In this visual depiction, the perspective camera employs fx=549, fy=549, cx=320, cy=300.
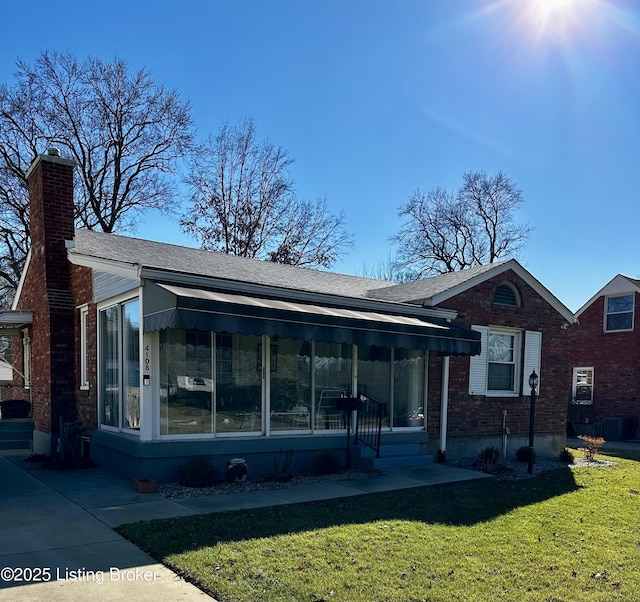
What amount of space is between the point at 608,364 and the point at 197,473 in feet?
62.0

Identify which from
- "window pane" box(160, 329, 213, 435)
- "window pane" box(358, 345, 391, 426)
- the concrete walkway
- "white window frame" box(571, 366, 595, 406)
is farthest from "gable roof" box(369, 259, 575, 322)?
"white window frame" box(571, 366, 595, 406)

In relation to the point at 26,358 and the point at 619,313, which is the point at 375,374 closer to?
the point at 26,358

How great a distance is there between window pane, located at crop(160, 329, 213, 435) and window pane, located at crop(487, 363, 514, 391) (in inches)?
260

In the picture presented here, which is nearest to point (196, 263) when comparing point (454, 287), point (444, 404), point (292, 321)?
point (292, 321)

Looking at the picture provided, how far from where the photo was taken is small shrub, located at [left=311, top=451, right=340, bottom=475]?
30.9ft

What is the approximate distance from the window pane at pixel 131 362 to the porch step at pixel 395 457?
4032mm

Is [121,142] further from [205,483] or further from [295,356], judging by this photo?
[205,483]

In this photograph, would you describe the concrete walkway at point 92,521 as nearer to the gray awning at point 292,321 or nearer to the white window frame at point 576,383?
the gray awning at point 292,321

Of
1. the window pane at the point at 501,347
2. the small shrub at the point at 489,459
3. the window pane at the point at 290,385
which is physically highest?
the window pane at the point at 501,347

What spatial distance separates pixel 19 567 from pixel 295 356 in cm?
560

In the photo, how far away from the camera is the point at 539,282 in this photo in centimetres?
1294

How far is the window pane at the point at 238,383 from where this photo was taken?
8.94 meters

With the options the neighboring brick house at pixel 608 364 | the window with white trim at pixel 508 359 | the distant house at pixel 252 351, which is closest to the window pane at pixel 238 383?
the distant house at pixel 252 351

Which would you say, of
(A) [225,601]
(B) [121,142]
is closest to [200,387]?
(A) [225,601]
